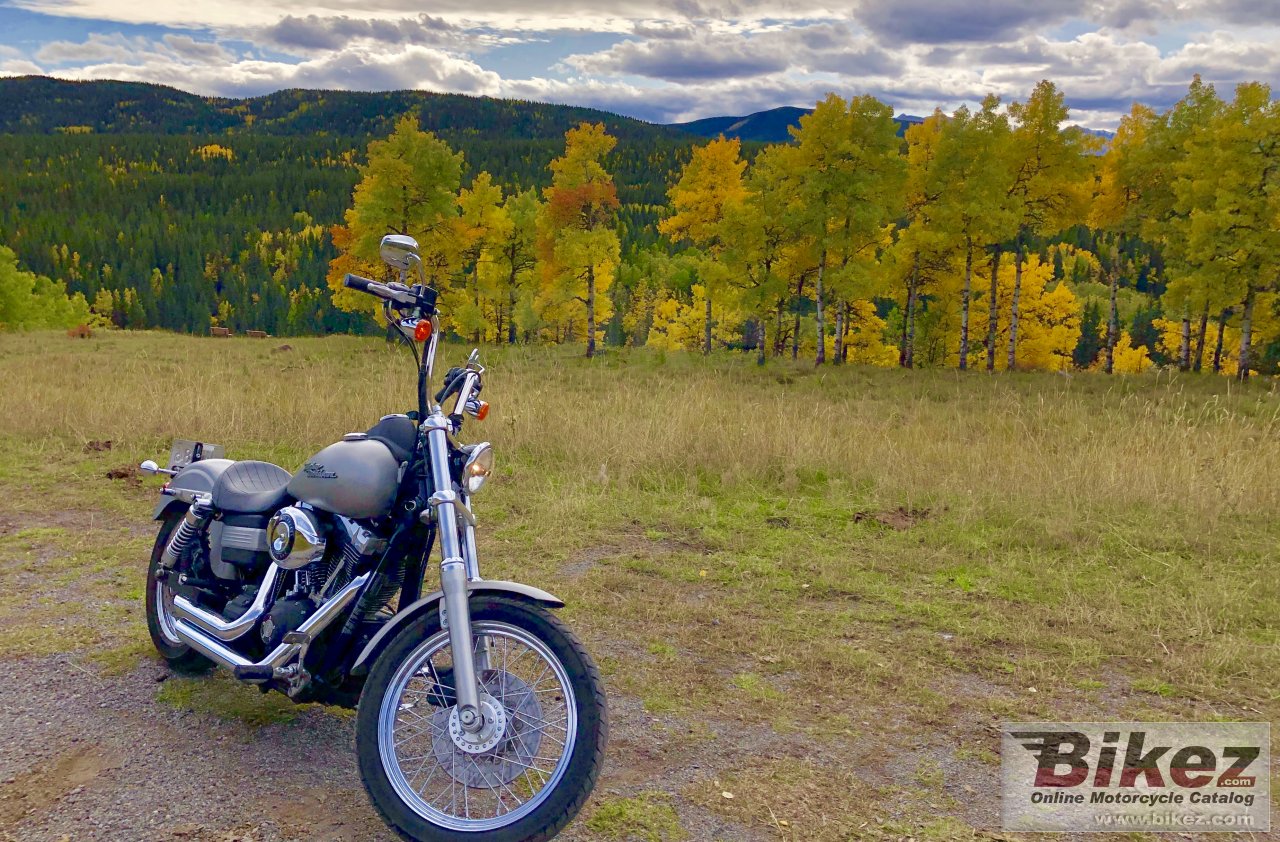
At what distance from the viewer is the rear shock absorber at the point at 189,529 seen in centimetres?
385

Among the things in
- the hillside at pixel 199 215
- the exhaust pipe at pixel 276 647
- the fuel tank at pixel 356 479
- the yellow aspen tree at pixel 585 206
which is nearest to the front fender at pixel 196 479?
the exhaust pipe at pixel 276 647

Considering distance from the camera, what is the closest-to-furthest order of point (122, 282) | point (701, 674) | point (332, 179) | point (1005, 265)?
1. point (701, 674)
2. point (1005, 265)
3. point (122, 282)
4. point (332, 179)

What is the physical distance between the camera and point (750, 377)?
28.8 metres

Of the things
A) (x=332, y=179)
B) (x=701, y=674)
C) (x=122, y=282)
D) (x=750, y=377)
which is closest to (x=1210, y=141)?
(x=750, y=377)

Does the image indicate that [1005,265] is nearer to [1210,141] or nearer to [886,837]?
[1210,141]

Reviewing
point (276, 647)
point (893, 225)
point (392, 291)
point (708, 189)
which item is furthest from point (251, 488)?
point (893, 225)

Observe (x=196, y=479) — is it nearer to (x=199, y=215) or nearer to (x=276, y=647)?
(x=276, y=647)

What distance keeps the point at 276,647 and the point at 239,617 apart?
30cm

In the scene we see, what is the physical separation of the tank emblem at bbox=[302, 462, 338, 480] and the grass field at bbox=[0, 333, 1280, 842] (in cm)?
139

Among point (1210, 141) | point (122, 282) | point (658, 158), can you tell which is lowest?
point (122, 282)

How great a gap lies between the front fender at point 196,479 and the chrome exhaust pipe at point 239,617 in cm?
66

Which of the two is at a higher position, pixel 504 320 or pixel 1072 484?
pixel 1072 484

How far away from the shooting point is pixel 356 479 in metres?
3.12

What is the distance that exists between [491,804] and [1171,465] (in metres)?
7.54
